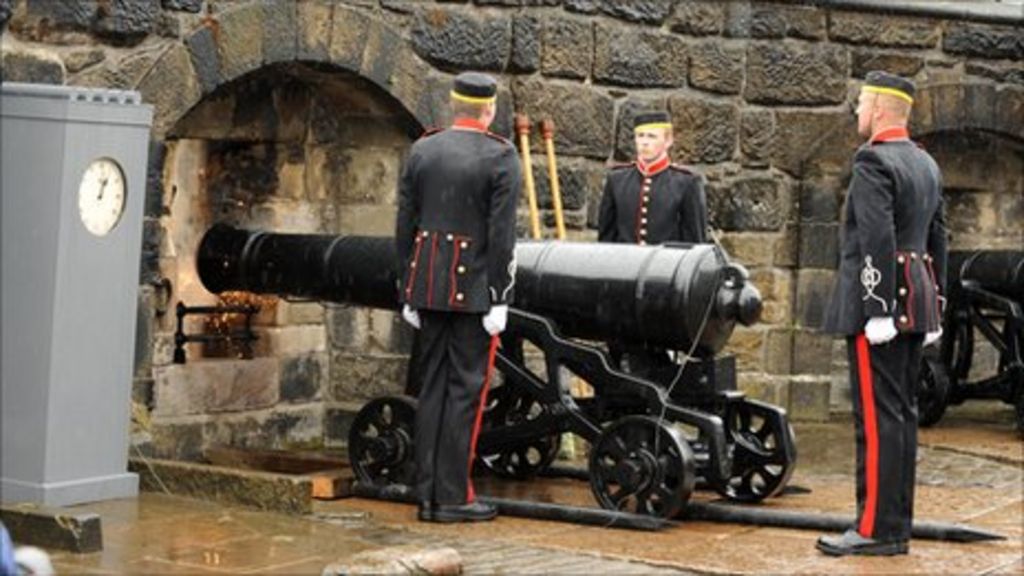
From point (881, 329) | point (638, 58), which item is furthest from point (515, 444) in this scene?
point (638, 58)

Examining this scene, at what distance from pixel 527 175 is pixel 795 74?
2043 mm

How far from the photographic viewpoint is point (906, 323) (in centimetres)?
839

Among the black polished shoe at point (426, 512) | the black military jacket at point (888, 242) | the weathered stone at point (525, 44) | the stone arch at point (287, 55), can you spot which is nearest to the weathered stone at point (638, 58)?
the weathered stone at point (525, 44)

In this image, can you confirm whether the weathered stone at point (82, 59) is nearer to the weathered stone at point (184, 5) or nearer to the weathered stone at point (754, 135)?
the weathered stone at point (184, 5)

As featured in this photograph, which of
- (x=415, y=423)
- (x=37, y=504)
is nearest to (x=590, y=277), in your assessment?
(x=415, y=423)

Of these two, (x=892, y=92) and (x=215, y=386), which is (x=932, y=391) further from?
(x=892, y=92)

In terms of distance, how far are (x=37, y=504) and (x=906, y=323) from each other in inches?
124

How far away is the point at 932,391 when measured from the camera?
12828 mm

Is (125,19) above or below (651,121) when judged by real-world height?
above

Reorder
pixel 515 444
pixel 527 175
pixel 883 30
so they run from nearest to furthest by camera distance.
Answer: pixel 515 444 → pixel 527 175 → pixel 883 30

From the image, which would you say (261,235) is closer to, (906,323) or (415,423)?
(415,423)

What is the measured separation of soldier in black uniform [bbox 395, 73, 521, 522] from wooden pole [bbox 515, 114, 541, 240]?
2.42 m

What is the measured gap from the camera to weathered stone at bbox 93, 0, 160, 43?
30.9ft

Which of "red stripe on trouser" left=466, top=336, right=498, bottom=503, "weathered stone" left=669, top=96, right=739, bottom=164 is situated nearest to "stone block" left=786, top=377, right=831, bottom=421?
"weathered stone" left=669, top=96, right=739, bottom=164
